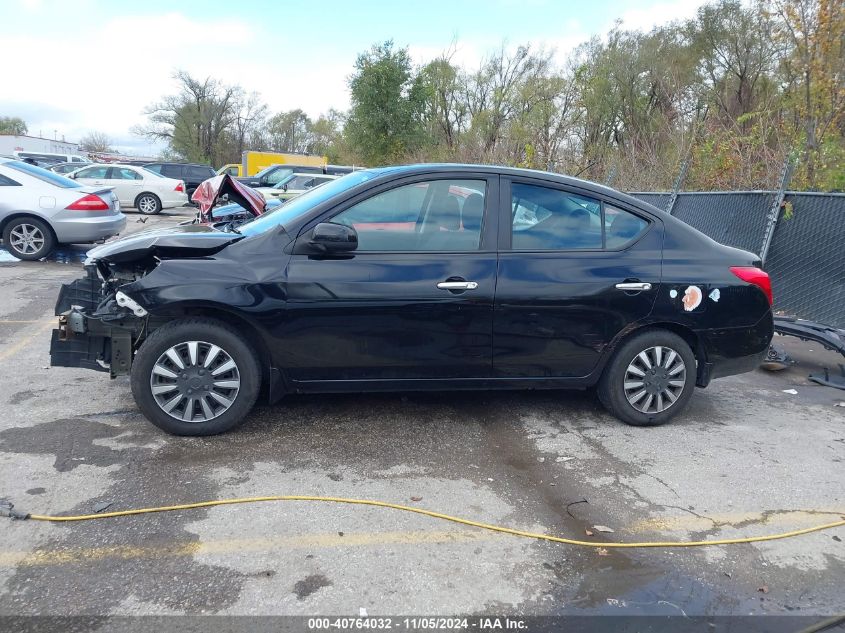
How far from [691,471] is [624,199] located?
1.88 m

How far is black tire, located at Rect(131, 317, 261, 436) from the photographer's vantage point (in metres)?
4.04

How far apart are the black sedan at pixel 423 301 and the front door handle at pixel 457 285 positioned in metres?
0.01

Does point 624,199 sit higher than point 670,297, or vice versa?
point 624,199

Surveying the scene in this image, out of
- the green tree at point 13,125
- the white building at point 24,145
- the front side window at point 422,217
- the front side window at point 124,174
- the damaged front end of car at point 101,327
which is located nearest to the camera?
the damaged front end of car at point 101,327

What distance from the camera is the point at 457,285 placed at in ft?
13.9

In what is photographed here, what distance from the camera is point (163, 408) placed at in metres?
4.10

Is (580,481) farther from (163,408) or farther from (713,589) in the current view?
(163,408)

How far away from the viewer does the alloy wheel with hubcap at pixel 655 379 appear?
4.66 m

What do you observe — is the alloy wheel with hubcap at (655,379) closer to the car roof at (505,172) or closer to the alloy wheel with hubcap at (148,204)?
the car roof at (505,172)

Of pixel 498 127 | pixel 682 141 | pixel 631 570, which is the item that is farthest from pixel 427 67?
pixel 631 570

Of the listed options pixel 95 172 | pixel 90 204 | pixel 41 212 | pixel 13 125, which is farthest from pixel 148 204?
pixel 13 125

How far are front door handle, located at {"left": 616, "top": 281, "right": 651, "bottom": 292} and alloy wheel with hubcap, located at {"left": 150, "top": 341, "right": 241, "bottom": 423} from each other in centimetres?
259

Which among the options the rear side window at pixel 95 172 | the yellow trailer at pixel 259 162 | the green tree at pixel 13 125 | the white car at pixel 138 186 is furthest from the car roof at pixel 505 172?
the green tree at pixel 13 125

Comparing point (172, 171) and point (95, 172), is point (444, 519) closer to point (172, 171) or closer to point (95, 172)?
point (95, 172)
